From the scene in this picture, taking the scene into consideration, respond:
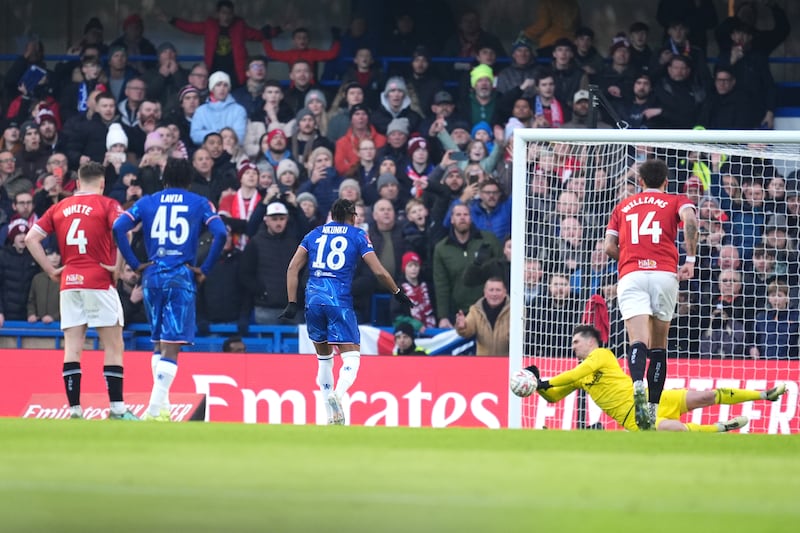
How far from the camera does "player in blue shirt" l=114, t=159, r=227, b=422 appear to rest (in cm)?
1098

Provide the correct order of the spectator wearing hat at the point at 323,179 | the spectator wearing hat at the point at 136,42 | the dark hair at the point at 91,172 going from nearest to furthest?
the dark hair at the point at 91,172, the spectator wearing hat at the point at 323,179, the spectator wearing hat at the point at 136,42

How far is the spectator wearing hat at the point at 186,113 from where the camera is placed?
1672cm

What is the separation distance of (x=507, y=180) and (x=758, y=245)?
310cm

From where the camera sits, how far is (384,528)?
406cm

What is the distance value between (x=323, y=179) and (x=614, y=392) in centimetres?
571

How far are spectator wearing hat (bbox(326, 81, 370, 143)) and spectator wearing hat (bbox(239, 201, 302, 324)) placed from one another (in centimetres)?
200

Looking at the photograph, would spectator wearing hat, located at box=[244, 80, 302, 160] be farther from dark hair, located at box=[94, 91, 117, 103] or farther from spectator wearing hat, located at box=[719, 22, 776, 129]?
spectator wearing hat, located at box=[719, 22, 776, 129]

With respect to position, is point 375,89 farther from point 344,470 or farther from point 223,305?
point 344,470

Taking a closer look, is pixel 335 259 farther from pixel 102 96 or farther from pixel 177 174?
pixel 102 96

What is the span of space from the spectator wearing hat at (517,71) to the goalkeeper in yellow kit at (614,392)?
5937 millimetres

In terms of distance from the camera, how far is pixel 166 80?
1778cm

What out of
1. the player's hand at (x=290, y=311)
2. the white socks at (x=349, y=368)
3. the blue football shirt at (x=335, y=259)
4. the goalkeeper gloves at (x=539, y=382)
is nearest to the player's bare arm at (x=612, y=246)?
the goalkeeper gloves at (x=539, y=382)

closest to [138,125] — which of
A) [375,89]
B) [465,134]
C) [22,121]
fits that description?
[22,121]

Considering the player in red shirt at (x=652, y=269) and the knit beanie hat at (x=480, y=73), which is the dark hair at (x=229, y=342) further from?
the player in red shirt at (x=652, y=269)
